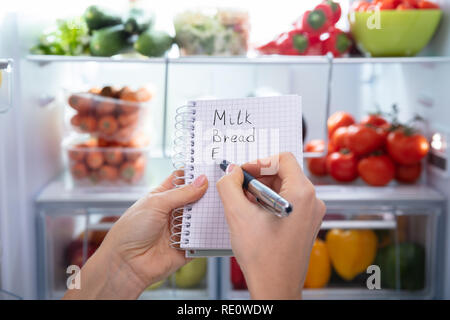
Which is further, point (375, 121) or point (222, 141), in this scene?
point (375, 121)

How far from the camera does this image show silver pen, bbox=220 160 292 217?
45 centimetres

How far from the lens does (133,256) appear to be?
62 cm

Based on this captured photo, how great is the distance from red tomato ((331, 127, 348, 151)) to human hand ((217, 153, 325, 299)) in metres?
0.79

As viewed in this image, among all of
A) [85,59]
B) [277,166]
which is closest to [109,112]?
[85,59]

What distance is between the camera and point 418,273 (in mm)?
1233

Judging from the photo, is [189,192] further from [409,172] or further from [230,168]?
[409,172]

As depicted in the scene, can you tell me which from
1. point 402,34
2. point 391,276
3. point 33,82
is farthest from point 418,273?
point 33,82

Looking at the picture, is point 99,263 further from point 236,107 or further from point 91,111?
point 91,111

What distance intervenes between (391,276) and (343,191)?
23 centimetres

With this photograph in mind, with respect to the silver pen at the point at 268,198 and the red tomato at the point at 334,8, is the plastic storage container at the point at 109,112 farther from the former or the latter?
the silver pen at the point at 268,198

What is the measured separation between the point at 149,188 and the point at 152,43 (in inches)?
13.3

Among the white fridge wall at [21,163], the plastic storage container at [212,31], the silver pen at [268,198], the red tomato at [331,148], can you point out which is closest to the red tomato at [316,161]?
the red tomato at [331,148]

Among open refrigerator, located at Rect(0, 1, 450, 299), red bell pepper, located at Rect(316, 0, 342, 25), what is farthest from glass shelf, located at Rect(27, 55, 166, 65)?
red bell pepper, located at Rect(316, 0, 342, 25)

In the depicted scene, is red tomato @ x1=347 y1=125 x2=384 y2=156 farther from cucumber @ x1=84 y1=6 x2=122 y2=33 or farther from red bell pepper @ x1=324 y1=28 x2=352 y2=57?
cucumber @ x1=84 y1=6 x2=122 y2=33
